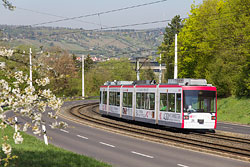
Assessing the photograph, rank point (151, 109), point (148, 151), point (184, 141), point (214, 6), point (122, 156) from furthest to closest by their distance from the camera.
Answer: point (214, 6)
point (151, 109)
point (184, 141)
point (148, 151)
point (122, 156)

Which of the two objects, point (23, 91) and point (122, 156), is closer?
point (23, 91)

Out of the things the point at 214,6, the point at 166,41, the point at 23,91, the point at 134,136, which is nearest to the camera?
the point at 23,91

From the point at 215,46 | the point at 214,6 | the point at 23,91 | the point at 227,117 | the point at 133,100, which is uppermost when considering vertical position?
the point at 214,6

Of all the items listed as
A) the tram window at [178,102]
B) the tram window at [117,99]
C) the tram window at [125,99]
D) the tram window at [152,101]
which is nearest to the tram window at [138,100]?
the tram window at [152,101]

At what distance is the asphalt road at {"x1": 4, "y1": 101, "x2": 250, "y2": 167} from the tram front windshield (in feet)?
12.7

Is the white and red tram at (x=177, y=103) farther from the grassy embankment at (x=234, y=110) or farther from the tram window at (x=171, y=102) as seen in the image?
the grassy embankment at (x=234, y=110)

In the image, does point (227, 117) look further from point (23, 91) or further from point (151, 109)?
point (23, 91)

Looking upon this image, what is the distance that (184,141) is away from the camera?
20359mm

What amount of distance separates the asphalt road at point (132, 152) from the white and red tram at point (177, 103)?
131 inches

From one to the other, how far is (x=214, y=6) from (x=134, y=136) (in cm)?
3689

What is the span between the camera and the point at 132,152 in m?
17.4

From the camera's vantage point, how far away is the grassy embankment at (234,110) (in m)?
36.1

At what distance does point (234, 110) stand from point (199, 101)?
57.3ft

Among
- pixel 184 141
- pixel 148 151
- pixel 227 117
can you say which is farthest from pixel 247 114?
pixel 148 151
